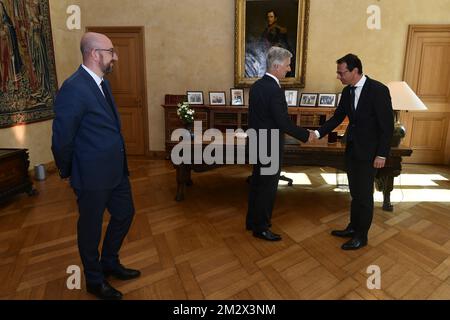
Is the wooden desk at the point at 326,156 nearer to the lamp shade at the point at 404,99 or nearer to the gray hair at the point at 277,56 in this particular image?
the lamp shade at the point at 404,99

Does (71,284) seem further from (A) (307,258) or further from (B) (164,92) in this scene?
(B) (164,92)

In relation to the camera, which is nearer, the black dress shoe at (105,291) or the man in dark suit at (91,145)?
the man in dark suit at (91,145)

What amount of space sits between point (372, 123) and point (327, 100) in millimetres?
3170

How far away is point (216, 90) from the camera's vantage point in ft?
19.4

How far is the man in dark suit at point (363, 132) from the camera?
98.1 inches

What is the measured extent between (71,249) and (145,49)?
415 centimetres

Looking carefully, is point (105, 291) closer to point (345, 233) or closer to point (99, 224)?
point (99, 224)

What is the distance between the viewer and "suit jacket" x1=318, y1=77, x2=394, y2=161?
2.48 m

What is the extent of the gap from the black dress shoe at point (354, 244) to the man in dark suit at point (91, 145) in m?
1.87

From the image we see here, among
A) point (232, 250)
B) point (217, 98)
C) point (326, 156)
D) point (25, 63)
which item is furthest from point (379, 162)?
point (25, 63)

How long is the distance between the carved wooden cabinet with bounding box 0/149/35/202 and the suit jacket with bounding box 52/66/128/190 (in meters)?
2.30

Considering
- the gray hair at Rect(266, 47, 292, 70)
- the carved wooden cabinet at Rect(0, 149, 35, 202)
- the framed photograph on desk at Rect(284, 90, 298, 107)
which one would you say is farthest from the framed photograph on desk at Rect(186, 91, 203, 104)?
the gray hair at Rect(266, 47, 292, 70)

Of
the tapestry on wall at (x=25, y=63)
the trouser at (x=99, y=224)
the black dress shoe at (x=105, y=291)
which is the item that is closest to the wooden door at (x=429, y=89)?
the trouser at (x=99, y=224)

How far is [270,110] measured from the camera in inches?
103
